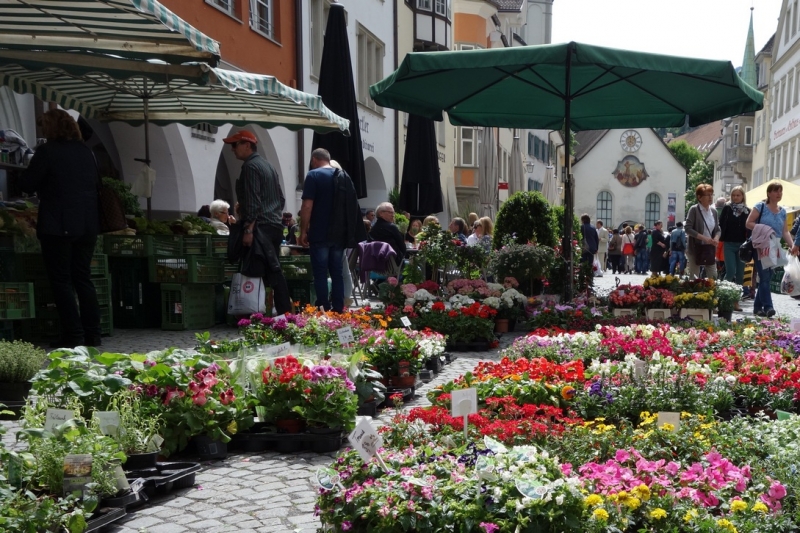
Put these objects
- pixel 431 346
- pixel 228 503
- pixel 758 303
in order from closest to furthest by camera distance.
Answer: pixel 228 503 → pixel 431 346 → pixel 758 303

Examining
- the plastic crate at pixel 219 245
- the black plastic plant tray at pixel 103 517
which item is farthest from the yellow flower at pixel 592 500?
the plastic crate at pixel 219 245

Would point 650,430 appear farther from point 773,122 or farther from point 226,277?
point 773,122

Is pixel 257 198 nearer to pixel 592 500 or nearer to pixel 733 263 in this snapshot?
pixel 592 500

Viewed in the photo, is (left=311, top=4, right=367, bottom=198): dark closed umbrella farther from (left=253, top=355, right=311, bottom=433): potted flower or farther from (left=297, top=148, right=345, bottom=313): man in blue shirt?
(left=253, top=355, right=311, bottom=433): potted flower

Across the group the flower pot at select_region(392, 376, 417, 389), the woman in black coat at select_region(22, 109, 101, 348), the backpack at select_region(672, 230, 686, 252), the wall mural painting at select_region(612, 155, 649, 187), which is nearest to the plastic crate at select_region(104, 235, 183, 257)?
the woman in black coat at select_region(22, 109, 101, 348)

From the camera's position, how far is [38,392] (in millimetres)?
4691

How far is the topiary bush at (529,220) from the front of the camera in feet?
A: 47.2

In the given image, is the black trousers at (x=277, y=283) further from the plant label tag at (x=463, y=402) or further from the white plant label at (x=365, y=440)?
the white plant label at (x=365, y=440)

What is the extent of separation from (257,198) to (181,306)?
1.64 m

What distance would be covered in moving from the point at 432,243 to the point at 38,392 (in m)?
8.16

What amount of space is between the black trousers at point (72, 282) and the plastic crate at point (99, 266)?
2.55 ft

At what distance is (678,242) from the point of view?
1712 centimetres

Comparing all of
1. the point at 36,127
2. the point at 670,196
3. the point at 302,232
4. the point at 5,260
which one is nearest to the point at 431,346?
the point at 302,232

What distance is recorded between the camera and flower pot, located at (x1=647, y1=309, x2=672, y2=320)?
9.97m
